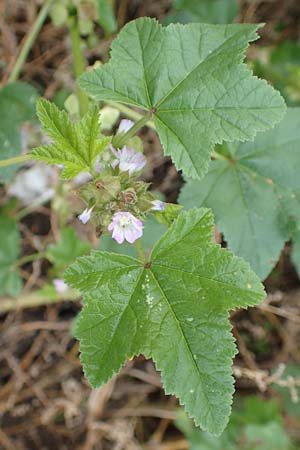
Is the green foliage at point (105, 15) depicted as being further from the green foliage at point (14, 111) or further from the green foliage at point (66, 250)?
A: the green foliage at point (66, 250)

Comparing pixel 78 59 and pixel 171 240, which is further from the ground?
pixel 78 59

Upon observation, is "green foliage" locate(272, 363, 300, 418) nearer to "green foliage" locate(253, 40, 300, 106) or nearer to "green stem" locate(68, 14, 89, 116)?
"green foliage" locate(253, 40, 300, 106)

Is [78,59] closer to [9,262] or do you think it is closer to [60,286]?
[60,286]

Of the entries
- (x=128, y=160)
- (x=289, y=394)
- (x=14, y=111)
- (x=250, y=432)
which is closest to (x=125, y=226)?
(x=128, y=160)

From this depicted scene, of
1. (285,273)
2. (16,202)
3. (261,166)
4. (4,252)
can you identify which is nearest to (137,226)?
(261,166)

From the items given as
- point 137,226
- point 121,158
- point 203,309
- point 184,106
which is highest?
point 184,106

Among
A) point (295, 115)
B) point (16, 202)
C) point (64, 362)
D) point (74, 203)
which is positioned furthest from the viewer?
point (64, 362)

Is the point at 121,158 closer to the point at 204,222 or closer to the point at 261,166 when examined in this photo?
the point at 204,222

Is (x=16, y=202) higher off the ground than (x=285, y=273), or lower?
higher
